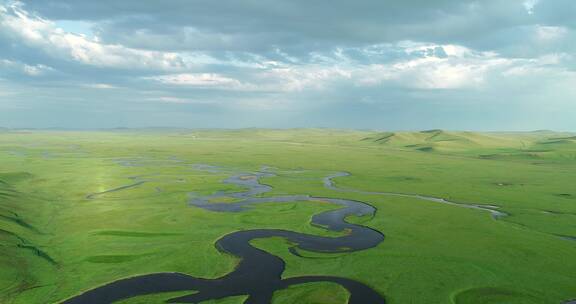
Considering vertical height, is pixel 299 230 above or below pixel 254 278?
above

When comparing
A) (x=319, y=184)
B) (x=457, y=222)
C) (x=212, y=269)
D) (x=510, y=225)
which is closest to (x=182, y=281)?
(x=212, y=269)

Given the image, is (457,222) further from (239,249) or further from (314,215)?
(239,249)

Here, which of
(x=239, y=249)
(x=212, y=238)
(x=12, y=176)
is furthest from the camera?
(x=12, y=176)

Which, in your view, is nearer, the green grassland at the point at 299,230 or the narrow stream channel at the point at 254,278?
the narrow stream channel at the point at 254,278

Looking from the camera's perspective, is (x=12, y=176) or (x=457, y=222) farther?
(x=12, y=176)

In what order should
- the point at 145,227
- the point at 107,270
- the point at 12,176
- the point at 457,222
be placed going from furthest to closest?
the point at 12,176 < the point at 457,222 < the point at 145,227 < the point at 107,270

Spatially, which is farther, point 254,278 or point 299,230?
point 299,230

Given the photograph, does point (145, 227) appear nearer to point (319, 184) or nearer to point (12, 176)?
point (319, 184)

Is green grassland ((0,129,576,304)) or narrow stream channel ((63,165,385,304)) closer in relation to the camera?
narrow stream channel ((63,165,385,304))

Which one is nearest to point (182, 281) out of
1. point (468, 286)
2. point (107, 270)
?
point (107, 270)
